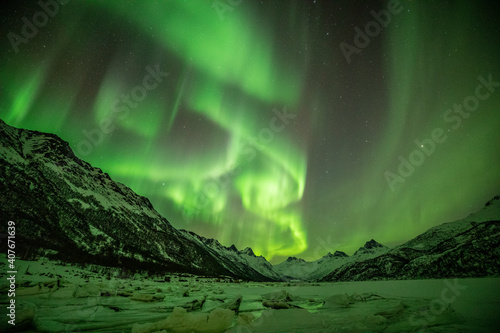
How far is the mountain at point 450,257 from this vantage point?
312ft

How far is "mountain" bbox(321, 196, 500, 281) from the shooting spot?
9519cm

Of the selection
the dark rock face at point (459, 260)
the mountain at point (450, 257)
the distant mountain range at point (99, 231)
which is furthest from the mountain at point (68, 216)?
the dark rock face at point (459, 260)

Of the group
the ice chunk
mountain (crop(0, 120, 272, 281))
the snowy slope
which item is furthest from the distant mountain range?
the ice chunk

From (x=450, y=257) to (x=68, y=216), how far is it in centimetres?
22302

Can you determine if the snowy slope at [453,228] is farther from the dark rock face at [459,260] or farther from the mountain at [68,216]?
the mountain at [68,216]

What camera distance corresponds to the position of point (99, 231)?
13588 centimetres

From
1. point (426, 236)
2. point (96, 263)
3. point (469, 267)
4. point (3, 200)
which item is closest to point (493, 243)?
point (469, 267)

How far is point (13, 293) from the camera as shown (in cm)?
1519

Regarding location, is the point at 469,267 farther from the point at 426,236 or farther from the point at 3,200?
the point at 3,200

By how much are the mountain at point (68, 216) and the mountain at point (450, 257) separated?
478 feet

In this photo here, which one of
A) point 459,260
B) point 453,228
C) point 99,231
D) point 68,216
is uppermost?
point 453,228

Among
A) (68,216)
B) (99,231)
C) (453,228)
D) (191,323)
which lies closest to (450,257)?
(453,228)

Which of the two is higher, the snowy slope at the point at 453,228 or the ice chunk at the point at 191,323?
the snowy slope at the point at 453,228

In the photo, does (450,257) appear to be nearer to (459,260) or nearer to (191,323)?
(459,260)
